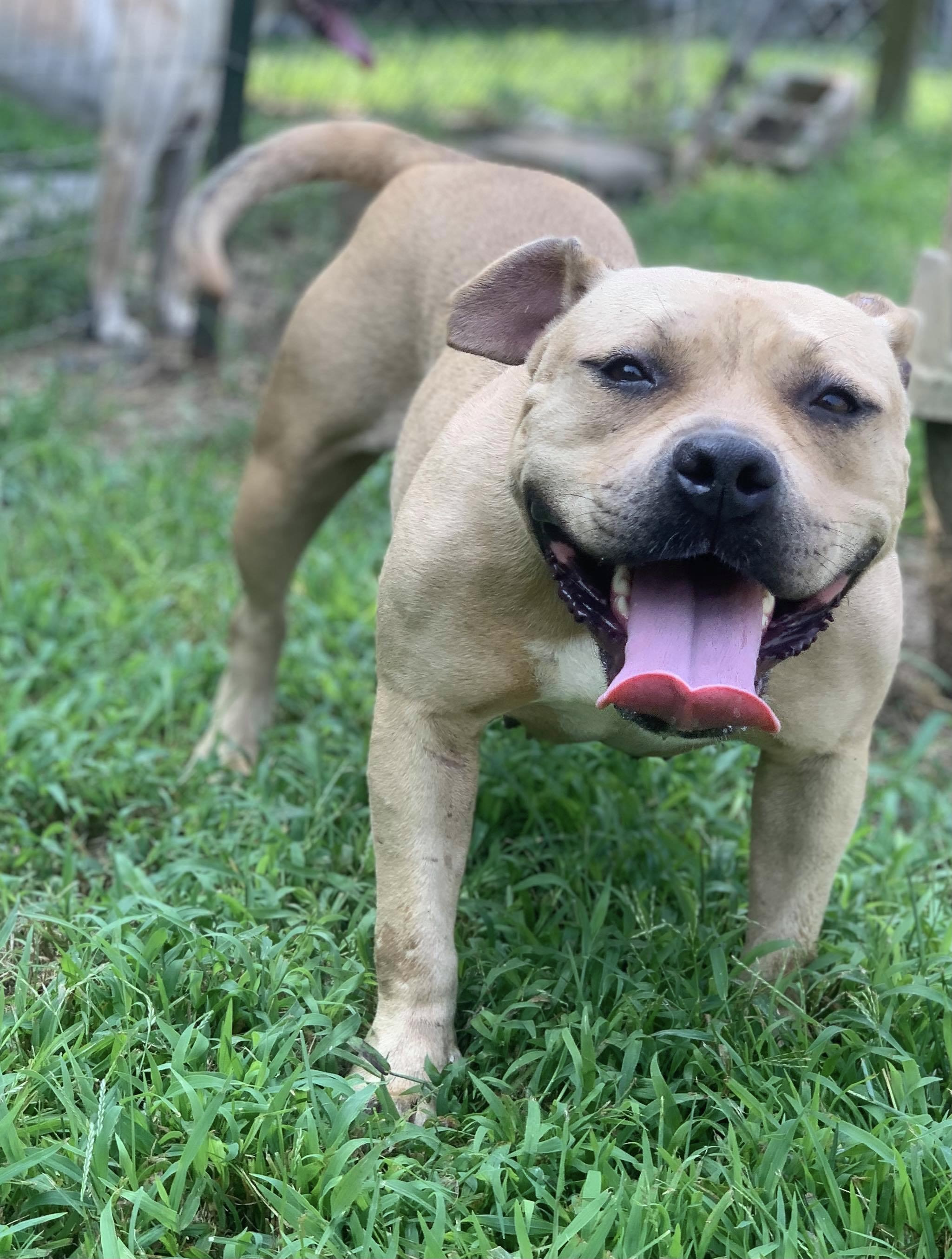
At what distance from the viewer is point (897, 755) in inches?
166

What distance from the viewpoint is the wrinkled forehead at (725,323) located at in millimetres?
2324

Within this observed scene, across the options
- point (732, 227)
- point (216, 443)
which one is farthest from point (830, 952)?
point (732, 227)

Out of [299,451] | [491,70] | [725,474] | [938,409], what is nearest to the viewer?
[725,474]

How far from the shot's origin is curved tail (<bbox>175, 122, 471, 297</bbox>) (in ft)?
12.9

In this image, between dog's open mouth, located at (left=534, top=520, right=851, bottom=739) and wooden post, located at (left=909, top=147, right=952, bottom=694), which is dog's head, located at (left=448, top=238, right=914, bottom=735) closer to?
dog's open mouth, located at (left=534, top=520, right=851, bottom=739)

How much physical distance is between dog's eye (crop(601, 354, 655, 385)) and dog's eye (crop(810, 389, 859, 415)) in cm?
27

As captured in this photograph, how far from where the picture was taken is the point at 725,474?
2.10 m

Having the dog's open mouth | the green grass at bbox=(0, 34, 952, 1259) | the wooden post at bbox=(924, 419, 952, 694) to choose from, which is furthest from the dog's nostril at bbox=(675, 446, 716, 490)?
the wooden post at bbox=(924, 419, 952, 694)

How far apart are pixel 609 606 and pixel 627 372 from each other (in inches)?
15.2

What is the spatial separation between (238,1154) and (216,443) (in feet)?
13.5

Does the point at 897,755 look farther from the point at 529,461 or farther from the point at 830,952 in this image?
the point at 529,461

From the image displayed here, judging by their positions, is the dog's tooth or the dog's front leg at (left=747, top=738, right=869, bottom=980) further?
the dog's front leg at (left=747, top=738, right=869, bottom=980)

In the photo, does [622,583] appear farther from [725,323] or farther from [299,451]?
[299,451]

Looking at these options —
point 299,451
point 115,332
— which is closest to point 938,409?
point 299,451
